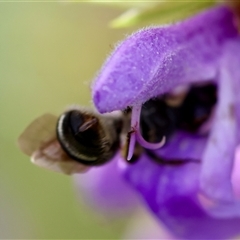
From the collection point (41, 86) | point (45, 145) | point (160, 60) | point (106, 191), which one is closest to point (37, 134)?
point (45, 145)

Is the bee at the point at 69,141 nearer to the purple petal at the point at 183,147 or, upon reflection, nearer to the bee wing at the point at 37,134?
the bee wing at the point at 37,134

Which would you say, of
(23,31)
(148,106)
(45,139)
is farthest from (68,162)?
(23,31)

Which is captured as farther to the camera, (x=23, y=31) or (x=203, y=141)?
(x=23, y=31)

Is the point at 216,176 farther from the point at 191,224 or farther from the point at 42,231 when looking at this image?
the point at 42,231

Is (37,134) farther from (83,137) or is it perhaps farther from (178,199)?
(178,199)

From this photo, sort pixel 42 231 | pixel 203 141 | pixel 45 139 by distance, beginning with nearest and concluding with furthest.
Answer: pixel 45 139, pixel 203 141, pixel 42 231

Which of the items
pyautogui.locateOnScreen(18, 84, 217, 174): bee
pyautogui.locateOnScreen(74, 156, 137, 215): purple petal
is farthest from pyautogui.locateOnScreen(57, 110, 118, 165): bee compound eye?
pyautogui.locateOnScreen(74, 156, 137, 215): purple petal
